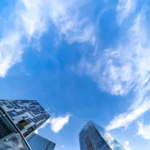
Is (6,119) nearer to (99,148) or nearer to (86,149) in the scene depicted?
(99,148)

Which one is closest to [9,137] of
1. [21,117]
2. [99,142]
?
[21,117]

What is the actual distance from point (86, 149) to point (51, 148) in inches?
2288

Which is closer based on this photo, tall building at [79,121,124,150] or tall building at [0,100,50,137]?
tall building at [0,100,50,137]

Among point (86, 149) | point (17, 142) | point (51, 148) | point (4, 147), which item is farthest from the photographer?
point (51, 148)

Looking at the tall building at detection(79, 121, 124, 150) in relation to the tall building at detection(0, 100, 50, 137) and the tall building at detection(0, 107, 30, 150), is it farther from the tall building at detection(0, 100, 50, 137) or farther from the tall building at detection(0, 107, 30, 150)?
the tall building at detection(0, 107, 30, 150)

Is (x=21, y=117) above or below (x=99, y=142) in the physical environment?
below

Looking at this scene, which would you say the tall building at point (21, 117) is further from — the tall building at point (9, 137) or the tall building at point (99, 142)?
the tall building at point (99, 142)

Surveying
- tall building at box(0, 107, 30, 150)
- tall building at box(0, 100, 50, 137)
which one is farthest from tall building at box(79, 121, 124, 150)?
tall building at box(0, 107, 30, 150)

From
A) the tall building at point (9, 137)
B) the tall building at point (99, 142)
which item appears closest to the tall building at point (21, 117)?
the tall building at point (9, 137)

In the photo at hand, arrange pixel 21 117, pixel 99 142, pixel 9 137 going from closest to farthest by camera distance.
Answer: pixel 9 137 → pixel 21 117 → pixel 99 142

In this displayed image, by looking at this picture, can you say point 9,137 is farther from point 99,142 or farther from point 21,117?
point 99,142

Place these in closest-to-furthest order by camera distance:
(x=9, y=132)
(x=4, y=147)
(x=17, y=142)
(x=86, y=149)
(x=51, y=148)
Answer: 1. (x=4, y=147)
2. (x=17, y=142)
3. (x=9, y=132)
4. (x=86, y=149)
5. (x=51, y=148)

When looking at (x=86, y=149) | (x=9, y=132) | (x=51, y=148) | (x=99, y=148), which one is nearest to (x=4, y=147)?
(x=9, y=132)

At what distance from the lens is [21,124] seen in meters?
40.4
